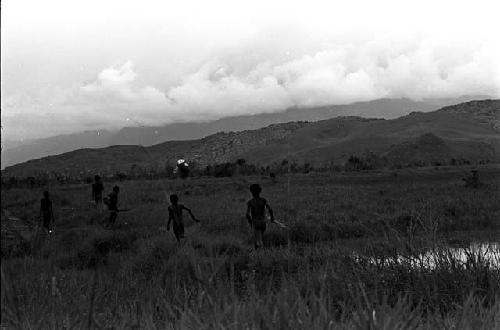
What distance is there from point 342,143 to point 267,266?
116 meters

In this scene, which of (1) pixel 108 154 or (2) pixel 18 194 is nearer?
(2) pixel 18 194

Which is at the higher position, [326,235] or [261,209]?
[261,209]

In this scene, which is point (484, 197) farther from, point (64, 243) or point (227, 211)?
point (64, 243)

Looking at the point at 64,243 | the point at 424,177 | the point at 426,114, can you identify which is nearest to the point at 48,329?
the point at 64,243

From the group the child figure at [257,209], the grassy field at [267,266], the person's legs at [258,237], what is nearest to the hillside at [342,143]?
the grassy field at [267,266]

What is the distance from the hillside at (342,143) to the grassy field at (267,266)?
62471mm

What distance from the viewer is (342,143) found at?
12381cm

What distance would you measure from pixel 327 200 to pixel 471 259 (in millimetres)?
21707

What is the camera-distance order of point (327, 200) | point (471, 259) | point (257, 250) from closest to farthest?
1. point (471, 259)
2. point (257, 250)
3. point (327, 200)

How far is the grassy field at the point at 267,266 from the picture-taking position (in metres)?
2.08

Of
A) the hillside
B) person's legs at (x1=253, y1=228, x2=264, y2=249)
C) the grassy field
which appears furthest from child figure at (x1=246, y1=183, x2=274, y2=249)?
the hillside

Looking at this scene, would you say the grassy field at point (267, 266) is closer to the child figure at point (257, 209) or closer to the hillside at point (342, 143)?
the child figure at point (257, 209)

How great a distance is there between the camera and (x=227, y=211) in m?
21.5

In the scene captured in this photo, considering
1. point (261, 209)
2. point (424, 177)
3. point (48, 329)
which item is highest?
point (48, 329)
